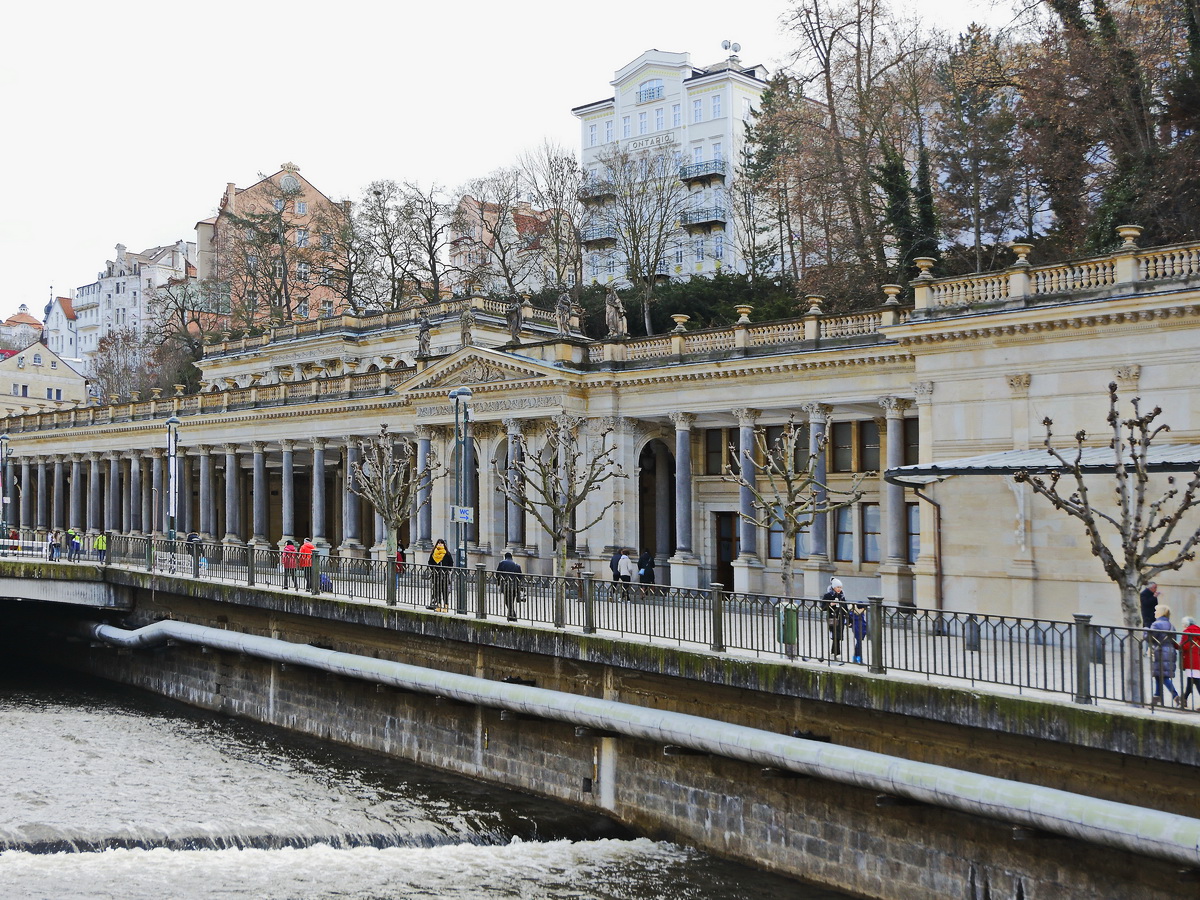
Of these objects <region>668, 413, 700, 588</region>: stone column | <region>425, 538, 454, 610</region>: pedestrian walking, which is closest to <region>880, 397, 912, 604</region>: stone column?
<region>668, 413, 700, 588</region>: stone column

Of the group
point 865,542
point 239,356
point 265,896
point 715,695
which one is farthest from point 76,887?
point 239,356

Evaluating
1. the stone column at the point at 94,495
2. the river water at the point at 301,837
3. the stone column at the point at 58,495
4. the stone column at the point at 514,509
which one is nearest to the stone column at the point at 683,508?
the stone column at the point at 514,509

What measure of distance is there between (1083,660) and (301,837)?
1217 cm

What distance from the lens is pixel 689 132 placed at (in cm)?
7175

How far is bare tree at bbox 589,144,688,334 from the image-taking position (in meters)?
58.1

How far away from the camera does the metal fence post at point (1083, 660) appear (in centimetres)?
1394

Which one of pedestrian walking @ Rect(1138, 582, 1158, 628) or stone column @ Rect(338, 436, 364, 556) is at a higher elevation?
stone column @ Rect(338, 436, 364, 556)

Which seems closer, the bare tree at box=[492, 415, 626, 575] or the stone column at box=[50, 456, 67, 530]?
the bare tree at box=[492, 415, 626, 575]

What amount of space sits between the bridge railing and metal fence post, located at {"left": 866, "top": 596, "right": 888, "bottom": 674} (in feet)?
0.05

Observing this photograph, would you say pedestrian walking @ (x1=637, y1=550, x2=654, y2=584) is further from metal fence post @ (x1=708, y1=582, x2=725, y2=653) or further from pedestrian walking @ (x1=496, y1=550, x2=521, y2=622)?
metal fence post @ (x1=708, y1=582, x2=725, y2=653)

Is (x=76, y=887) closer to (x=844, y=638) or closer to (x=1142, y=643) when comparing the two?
(x=844, y=638)

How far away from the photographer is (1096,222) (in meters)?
33.4

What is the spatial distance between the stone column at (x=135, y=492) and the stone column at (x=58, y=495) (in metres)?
7.11

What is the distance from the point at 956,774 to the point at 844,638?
12.8 ft
